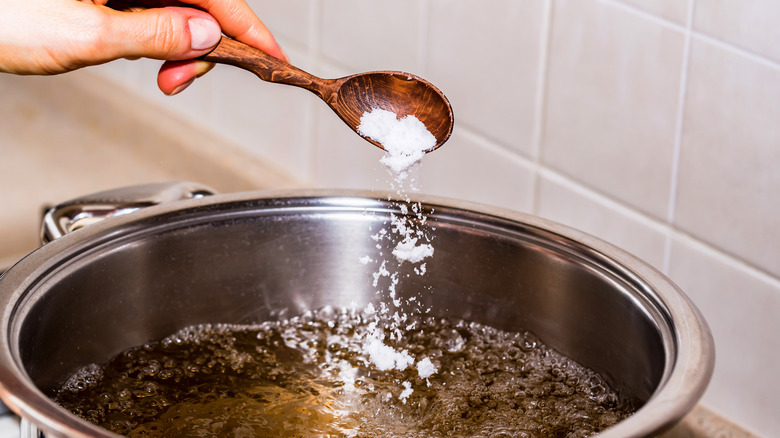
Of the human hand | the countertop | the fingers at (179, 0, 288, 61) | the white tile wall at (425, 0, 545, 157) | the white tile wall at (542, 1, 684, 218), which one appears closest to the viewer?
the human hand

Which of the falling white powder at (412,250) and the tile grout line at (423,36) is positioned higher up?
the tile grout line at (423,36)

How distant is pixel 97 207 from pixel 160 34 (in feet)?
0.61

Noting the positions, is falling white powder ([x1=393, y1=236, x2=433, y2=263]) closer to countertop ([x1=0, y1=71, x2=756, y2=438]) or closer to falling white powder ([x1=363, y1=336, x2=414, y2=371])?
falling white powder ([x1=363, y1=336, x2=414, y2=371])

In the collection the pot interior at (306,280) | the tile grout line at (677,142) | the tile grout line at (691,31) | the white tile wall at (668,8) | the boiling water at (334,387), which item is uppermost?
the white tile wall at (668,8)

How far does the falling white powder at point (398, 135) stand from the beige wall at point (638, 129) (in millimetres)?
248

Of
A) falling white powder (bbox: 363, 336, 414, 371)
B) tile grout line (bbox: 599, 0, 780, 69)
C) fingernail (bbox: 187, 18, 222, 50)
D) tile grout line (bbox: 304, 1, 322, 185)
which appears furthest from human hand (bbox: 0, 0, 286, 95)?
tile grout line (bbox: 304, 1, 322, 185)

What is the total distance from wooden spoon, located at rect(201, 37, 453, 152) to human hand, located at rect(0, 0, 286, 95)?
0.02 metres

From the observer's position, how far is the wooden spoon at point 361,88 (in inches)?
24.2

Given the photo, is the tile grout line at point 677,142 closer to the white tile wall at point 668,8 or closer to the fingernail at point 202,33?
the white tile wall at point 668,8

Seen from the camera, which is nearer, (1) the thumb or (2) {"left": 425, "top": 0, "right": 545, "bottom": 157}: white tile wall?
(1) the thumb

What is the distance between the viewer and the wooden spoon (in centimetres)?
62

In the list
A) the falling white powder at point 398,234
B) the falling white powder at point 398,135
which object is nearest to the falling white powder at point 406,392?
the falling white powder at point 398,234

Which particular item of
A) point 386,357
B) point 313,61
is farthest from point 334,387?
point 313,61

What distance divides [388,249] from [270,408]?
0.15m
